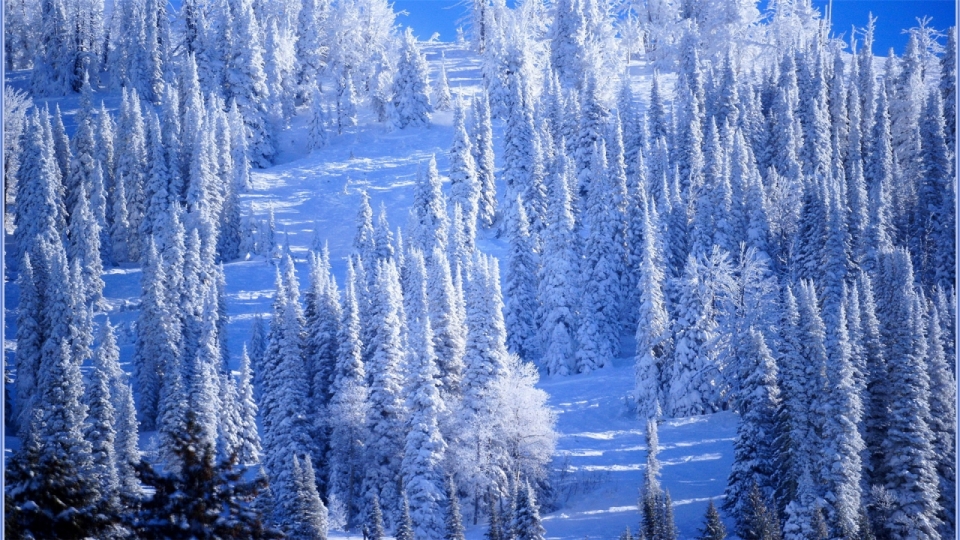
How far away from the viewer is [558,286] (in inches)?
2468

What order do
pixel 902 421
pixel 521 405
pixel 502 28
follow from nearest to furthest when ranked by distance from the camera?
pixel 902 421, pixel 521 405, pixel 502 28

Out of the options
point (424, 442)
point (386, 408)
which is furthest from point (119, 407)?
point (424, 442)

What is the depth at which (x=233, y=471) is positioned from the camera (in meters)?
17.9

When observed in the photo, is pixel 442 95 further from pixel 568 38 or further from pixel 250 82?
pixel 250 82

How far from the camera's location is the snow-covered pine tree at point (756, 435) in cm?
3734

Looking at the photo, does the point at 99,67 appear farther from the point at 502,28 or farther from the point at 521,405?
the point at 521,405

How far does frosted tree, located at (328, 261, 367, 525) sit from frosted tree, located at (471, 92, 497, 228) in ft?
90.8

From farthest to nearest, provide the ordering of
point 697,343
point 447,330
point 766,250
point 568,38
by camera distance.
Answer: point 568,38, point 766,250, point 697,343, point 447,330

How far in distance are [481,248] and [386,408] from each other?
28040 mm

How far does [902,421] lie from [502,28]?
71.2 m

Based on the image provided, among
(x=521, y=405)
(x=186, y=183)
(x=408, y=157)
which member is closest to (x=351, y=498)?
(x=521, y=405)

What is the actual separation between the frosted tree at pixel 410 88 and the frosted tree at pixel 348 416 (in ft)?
149

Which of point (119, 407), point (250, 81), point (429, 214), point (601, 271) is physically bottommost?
point (119, 407)

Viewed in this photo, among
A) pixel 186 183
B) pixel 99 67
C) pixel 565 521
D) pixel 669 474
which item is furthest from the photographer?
pixel 99 67
